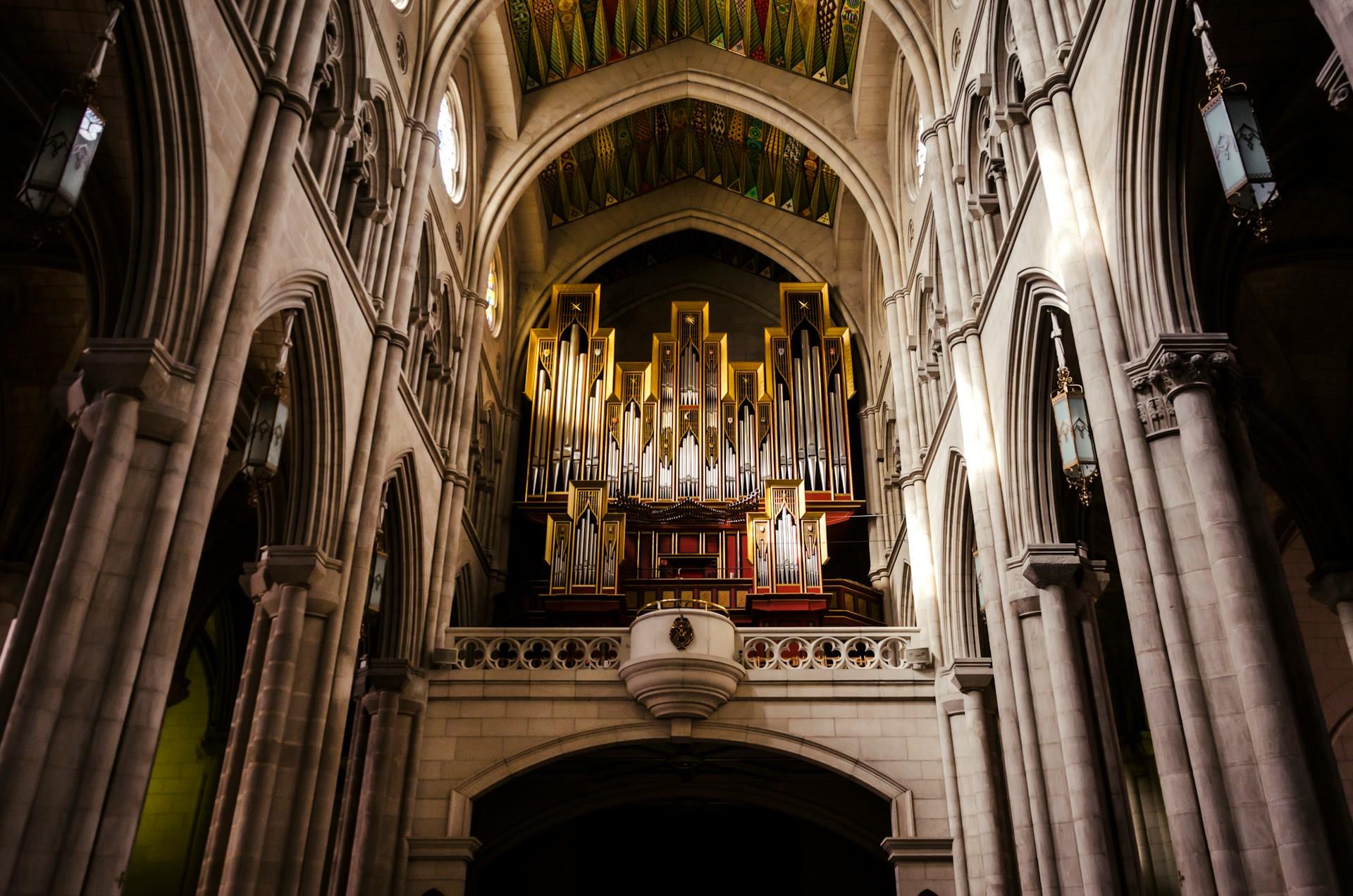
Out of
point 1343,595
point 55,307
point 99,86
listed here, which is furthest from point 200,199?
point 1343,595

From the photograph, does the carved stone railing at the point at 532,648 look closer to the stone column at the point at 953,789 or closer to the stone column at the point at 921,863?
the stone column at the point at 921,863

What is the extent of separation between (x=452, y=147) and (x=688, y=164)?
782cm

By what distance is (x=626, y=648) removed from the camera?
16234mm

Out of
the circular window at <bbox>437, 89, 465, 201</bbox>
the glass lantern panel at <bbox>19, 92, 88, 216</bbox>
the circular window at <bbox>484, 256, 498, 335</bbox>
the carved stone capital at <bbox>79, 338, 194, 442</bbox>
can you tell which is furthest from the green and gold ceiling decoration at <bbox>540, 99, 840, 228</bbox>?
the glass lantern panel at <bbox>19, 92, 88, 216</bbox>

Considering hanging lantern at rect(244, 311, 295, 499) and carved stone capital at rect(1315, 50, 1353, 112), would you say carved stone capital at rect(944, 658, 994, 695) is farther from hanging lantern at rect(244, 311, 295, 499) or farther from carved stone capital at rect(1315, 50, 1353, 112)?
hanging lantern at rect(244, 311, 295, 499)

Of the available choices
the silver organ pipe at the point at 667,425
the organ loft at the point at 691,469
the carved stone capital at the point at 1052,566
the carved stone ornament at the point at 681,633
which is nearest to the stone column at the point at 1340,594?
the carved stone capital at the point at 1052,566

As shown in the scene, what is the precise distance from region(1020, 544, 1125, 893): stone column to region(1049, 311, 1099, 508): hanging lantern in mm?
1820

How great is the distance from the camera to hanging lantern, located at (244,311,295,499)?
9.62 meters

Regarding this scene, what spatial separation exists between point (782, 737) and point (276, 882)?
706 cm

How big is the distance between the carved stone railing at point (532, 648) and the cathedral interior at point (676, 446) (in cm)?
10

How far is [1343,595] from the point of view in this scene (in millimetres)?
13000

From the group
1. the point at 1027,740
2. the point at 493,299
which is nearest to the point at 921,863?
the point at 1027,740

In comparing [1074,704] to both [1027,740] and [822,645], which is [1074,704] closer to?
[1027,740]

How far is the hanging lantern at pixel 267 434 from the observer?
31.6 feet
